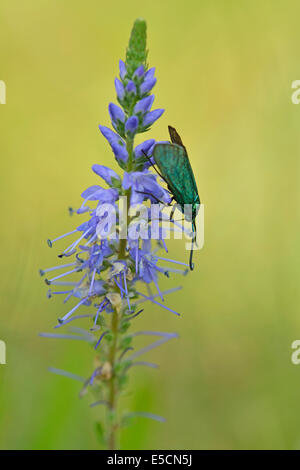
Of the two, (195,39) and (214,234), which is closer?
(214,234)

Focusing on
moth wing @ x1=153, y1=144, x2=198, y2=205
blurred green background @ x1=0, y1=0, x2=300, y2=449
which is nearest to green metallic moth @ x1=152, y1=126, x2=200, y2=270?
moth wing @ x1=153, y1=144, x2=198, y2=205

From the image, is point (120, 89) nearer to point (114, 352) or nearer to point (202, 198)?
point (114, 352)

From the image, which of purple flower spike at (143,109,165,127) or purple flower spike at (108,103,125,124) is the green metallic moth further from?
purple flower spike at (108,103,125,124)

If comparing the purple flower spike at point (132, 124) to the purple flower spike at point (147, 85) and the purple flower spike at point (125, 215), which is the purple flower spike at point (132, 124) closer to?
the purple flower spike at point (125, 215)

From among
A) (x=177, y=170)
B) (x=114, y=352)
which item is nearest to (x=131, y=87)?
(x=177, y=170)

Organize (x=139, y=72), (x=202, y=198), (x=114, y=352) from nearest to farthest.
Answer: (x=139, y=72), (x=114, y=352), (x=202, y=198)

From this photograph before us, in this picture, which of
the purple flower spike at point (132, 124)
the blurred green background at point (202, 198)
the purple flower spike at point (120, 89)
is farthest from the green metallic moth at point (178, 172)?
the blurred green background at point (202, 198)
